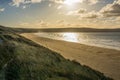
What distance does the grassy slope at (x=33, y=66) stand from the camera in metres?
6.62

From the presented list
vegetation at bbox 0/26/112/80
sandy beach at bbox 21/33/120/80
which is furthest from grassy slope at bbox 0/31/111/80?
sandy beach at bbox 21/33/120/80

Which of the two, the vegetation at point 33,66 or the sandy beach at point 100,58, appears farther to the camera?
the sandy beach at point 100,58

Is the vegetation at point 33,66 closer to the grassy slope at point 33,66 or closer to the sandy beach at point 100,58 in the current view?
the grassy slope at point 33,66

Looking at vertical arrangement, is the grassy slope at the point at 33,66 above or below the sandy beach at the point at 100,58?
above

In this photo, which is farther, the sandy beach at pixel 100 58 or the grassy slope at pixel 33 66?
the sandy beach at pixel 100 58

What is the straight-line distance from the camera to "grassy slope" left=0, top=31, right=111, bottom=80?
6.62m

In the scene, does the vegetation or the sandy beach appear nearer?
the vegetation

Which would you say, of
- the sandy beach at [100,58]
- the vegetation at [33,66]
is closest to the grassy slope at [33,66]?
the vegetation at [33,66]

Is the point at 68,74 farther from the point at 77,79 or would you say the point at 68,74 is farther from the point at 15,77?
the point at 15,77

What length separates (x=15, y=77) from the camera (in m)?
6.37

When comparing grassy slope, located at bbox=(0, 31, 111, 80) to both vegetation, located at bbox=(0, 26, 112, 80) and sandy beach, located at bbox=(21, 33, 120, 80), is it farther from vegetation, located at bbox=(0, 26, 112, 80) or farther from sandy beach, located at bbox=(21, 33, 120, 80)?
sandy beach, located at bbox=(21, 33, 120, 80)

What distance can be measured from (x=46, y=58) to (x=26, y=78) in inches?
72.2

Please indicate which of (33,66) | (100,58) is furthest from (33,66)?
(100,58)

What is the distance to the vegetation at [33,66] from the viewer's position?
261 inches
